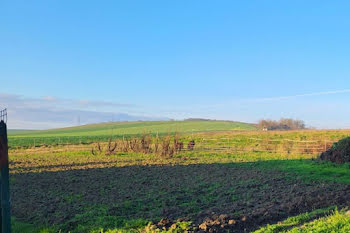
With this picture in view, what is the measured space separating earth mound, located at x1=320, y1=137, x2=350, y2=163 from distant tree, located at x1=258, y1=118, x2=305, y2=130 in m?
51.5

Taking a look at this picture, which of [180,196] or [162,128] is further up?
[162,128]

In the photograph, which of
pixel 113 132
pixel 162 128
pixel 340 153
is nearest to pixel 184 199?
pixel 340 153

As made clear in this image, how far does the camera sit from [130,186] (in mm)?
13180

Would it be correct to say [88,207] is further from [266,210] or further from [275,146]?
[275,146]

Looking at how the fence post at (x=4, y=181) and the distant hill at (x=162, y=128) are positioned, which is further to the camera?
the distant hill at (x=162, y=128)

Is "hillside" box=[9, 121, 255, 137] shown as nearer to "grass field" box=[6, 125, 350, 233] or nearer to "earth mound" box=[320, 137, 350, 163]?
"earth mound" box=[320, 137, 350, 163]

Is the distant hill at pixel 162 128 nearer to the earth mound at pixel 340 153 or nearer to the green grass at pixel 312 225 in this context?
the earth mound at pixel 340 153

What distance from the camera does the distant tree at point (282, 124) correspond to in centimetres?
7093

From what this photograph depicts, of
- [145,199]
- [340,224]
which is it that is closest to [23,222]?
[145,199]

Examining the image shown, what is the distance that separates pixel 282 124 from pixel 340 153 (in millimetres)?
54776

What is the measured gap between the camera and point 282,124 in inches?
2813

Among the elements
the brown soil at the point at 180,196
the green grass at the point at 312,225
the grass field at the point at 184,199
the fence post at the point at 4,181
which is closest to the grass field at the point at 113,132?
the grass field at the point at 184,199

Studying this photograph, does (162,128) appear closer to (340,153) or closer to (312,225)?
(340,153)

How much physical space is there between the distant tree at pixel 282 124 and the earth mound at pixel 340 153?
51475mm
